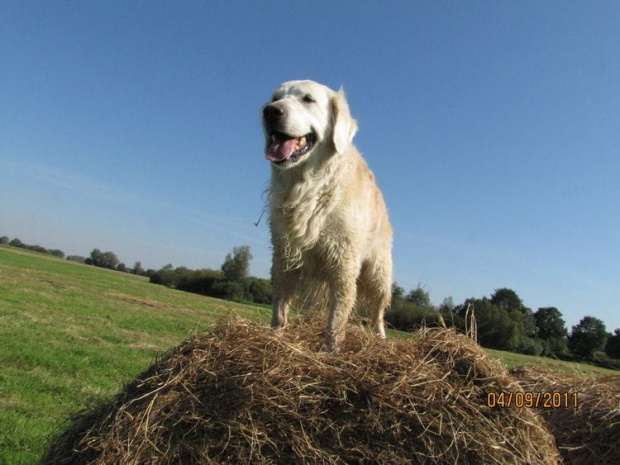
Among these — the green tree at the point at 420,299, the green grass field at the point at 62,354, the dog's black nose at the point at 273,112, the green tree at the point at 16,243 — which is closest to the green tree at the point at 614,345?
the green grass field at the point at 62,354

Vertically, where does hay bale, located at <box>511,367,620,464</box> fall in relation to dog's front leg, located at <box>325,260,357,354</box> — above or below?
below

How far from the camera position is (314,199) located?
3.76 m

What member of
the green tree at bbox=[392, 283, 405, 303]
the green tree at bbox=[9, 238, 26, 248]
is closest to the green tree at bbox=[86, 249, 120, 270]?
the green tree at bbox=[9, 238, 26, 248]

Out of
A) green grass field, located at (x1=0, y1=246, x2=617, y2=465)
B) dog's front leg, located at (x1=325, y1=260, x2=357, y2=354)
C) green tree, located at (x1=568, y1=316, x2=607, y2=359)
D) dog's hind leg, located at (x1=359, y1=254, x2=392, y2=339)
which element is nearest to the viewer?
dog's front leg, located at (x1=325, y1=260, x2=357, y2=354)

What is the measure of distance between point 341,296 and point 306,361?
120cm

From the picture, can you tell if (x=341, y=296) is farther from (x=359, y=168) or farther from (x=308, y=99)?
(x=308, y=99)

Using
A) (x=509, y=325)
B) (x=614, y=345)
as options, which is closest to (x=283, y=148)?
(x=509, y=325)

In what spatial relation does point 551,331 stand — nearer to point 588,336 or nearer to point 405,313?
point 588,336

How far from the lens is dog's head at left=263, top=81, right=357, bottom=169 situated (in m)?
3.60

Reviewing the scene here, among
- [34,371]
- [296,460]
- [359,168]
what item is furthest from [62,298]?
[296,460]

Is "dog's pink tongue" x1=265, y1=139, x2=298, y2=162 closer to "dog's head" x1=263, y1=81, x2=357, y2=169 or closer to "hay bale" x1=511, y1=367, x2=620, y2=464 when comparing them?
"dog's head" x1=263, y1=81, x2=357, y2=169

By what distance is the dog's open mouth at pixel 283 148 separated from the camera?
12.0 feet
